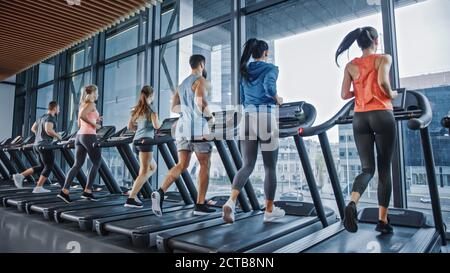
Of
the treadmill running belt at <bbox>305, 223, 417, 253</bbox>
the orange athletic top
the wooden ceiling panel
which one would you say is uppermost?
the wooden ceiling panel

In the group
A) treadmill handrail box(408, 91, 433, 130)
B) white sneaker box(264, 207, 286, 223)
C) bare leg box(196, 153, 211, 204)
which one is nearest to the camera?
treadmill handrail box(408, 91, 433, 130)

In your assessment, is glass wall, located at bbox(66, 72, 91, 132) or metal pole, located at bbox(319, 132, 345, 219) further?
glass wall, located at bbox(66, 72, 91, 132)

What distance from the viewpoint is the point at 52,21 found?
16.5 ft

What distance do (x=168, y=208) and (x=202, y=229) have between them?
116cm

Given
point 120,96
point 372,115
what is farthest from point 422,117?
point 120,96

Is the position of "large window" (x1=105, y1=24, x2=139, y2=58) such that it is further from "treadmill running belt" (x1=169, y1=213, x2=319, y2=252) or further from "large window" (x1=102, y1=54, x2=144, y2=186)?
"treadmill running belt" (x1=169, y1=213, x2=319, y2=252)

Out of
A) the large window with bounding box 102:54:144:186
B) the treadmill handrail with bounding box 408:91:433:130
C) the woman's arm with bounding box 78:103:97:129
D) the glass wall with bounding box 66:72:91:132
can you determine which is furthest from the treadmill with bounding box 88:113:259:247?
the glass wall with bounding box 66:72:91:132

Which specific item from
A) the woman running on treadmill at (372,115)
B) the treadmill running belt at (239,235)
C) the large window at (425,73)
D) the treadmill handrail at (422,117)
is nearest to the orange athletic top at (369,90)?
the woman running on treadmill at (372,115)

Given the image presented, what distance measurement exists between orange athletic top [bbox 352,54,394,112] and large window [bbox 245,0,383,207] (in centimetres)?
132

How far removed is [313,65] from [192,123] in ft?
5.94

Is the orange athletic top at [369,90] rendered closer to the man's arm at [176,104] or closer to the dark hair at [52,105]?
the man's arm at [176,104]

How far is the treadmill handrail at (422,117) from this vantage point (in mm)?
1944

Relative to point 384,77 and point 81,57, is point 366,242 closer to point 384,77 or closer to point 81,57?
point 384,77

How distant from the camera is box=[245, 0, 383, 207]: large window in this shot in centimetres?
359
